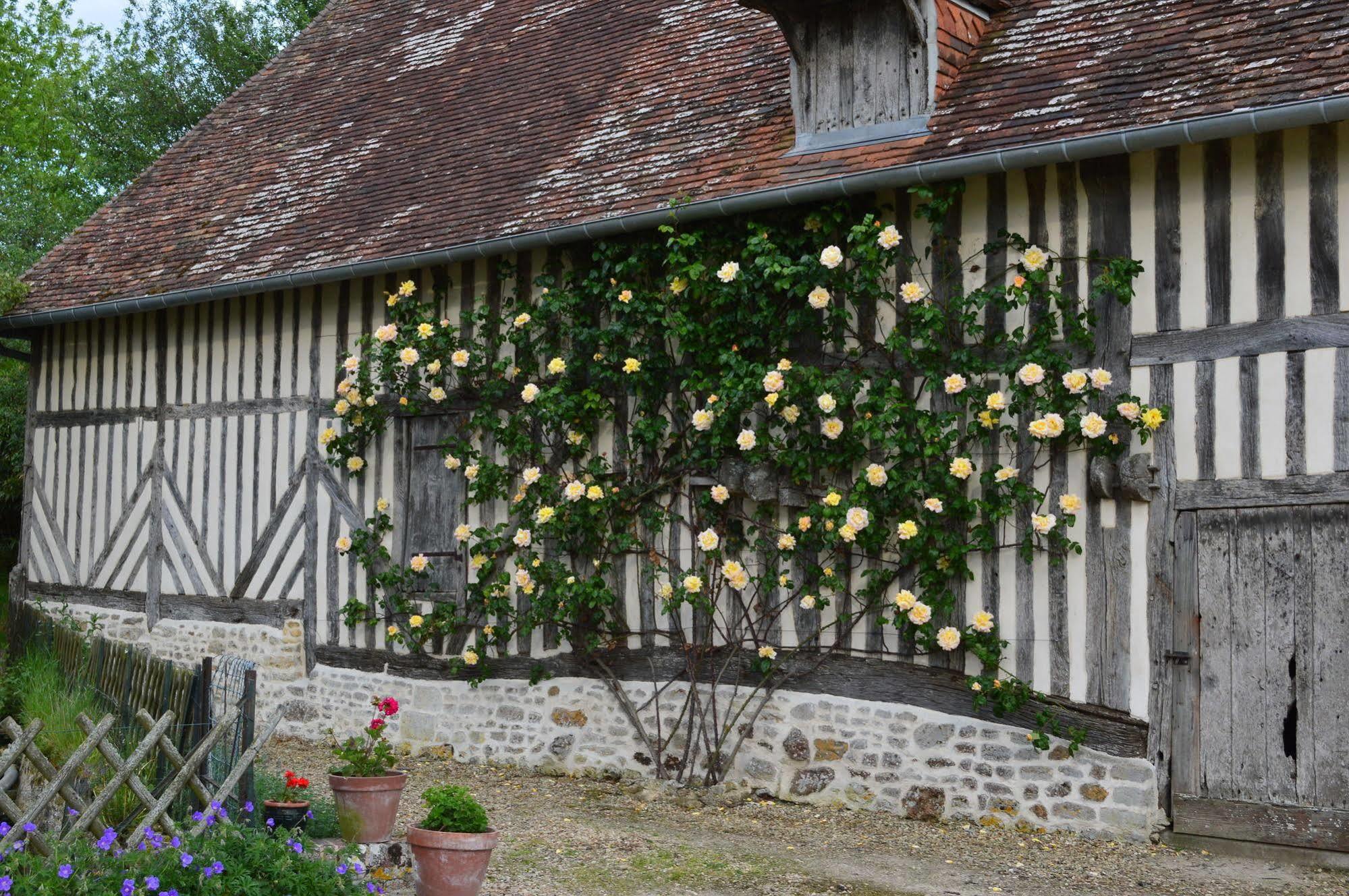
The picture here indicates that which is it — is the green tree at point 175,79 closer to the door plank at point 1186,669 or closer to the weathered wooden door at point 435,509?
the weathered wooden door at point 435,509

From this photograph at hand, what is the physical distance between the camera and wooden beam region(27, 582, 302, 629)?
9773 millimetres

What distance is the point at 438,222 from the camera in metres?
8.83

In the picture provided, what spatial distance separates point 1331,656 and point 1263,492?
0.77 metres

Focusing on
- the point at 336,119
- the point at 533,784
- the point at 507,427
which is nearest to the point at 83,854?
the point at 533,784

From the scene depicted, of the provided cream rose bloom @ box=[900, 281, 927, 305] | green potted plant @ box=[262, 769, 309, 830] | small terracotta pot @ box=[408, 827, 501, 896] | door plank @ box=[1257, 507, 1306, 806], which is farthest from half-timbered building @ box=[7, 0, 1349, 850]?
small terracotta pot @ box=[408, 827, 501, 896]

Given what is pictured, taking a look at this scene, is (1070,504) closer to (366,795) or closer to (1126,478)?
(1126,478)

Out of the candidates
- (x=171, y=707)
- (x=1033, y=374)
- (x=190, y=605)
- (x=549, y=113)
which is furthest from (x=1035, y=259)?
(x=190, y=605)

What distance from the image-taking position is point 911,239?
713cm

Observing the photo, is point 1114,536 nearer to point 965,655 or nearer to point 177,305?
point 965,655

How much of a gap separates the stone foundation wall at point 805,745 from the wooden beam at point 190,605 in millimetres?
172

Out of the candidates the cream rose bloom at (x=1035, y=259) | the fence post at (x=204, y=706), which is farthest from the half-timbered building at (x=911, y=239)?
the fence post at (x=204, y=706)

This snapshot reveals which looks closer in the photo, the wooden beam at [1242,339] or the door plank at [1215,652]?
the wooden beam at [1242,339]

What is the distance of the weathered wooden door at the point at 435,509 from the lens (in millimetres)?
8781

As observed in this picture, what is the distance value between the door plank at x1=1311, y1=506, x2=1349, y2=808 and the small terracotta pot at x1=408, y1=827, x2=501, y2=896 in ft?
11.9
